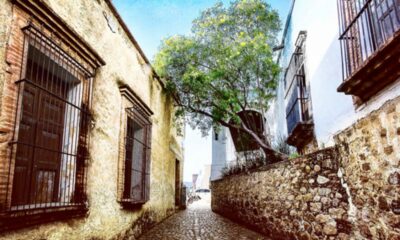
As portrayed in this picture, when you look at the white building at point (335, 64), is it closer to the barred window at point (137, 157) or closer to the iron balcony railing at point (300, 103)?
the iron balcony railing at point (300, 103)

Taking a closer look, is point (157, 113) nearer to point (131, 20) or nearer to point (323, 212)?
point (131, 20)

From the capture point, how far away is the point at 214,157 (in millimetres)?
22641

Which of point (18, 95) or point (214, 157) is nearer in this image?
point (18, 95)

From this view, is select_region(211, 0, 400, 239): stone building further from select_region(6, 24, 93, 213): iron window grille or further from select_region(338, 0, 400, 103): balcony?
select_region(6, 24, 93, 213): iron window grille

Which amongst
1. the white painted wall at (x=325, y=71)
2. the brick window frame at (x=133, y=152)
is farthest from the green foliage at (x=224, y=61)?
the brick window frame at (x=133, y=152)

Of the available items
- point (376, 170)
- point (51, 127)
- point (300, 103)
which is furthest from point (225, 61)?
point (376, 170)

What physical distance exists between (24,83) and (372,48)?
4.49m

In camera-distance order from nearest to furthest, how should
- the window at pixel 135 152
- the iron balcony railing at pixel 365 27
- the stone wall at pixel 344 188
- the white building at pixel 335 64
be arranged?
1. the stone wall at pixel 344 188
2. the white building at pixel 335 64
3. the iron balcony railing at pixel 365 27
4. the window at pixel 135 152

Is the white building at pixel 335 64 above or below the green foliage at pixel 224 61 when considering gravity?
below

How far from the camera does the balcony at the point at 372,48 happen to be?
3.26 meters

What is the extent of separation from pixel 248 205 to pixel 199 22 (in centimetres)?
620

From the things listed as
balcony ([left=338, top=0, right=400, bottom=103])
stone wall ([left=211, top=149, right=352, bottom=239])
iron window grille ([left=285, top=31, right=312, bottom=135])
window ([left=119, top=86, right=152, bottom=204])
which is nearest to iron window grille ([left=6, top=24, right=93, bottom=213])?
window ([left=119, top=86, right=152, bottom=204])

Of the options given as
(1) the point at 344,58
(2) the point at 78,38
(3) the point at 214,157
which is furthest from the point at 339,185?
(3) the point at 214,157

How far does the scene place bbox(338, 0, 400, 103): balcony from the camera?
3.26 metres
